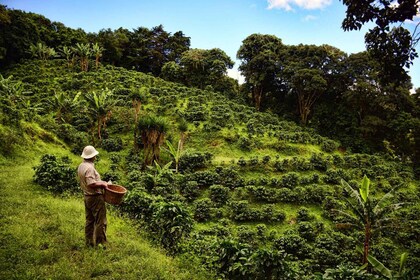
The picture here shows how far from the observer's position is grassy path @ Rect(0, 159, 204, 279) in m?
4.79

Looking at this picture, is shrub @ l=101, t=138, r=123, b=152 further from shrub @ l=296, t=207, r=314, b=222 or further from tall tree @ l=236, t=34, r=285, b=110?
tall tree @ l=236, t=34, r=285, b=110

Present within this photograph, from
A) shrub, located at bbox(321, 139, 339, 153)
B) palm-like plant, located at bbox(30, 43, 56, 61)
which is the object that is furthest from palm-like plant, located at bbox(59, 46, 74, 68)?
shrub, located at bbox(321, 139, 339, 153)

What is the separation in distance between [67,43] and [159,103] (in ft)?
56.6

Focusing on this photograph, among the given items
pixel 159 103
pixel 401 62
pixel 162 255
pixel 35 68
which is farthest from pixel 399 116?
pixel 35 68

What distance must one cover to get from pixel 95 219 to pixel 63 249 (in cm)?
72

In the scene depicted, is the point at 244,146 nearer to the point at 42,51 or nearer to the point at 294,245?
the point at 294,245

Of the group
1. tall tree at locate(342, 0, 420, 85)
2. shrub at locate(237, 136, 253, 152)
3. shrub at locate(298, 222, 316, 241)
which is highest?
tall tree at locate(342, 0, 420, 85)

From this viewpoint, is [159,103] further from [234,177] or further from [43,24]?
[43,24]

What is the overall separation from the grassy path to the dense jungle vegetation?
2.91ft

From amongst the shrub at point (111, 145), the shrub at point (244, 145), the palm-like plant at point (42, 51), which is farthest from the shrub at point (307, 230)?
the palm-like plant at point (42, 51)

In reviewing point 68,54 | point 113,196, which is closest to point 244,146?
point 113,196

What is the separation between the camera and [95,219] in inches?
222

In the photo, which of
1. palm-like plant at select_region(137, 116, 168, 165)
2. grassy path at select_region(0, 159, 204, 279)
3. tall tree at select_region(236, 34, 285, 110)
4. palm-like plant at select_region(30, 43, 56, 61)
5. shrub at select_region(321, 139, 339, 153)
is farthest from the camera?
palm-like plant at select_region(30, 43, 56, 61)

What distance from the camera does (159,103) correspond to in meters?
24.5
